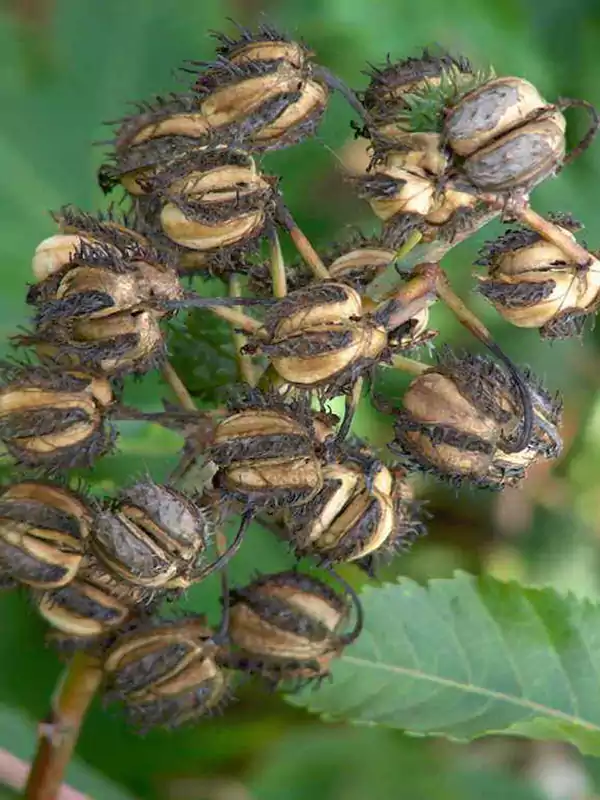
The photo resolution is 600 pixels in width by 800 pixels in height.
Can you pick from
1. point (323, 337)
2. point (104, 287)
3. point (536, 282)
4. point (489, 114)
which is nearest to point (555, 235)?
point (536, 282)

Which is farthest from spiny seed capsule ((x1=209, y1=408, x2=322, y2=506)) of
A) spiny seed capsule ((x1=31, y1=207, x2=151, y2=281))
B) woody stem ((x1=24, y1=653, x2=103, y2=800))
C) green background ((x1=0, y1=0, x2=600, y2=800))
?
green background ((x1=0, y1=0, x2=600, y2=800))

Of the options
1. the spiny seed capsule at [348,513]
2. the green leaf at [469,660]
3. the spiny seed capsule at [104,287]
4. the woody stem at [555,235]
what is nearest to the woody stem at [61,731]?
the green leaf at [469,660]

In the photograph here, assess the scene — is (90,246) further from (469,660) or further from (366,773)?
(366,773)

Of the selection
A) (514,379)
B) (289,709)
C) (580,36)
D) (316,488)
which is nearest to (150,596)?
(316,488)

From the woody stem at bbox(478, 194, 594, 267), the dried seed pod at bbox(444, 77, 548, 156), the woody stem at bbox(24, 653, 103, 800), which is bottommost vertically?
the woody stem at bbox(24, 653, 103, 800)

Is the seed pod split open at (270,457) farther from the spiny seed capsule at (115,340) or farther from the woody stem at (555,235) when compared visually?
the woody stem at (555,235)

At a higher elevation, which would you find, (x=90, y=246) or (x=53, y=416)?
(x=90, y=246)

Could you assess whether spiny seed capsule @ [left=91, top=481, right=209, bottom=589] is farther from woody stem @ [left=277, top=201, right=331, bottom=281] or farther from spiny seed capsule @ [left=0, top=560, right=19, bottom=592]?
woody stem @ [left=277, top=201, right=331, bottom=281]
